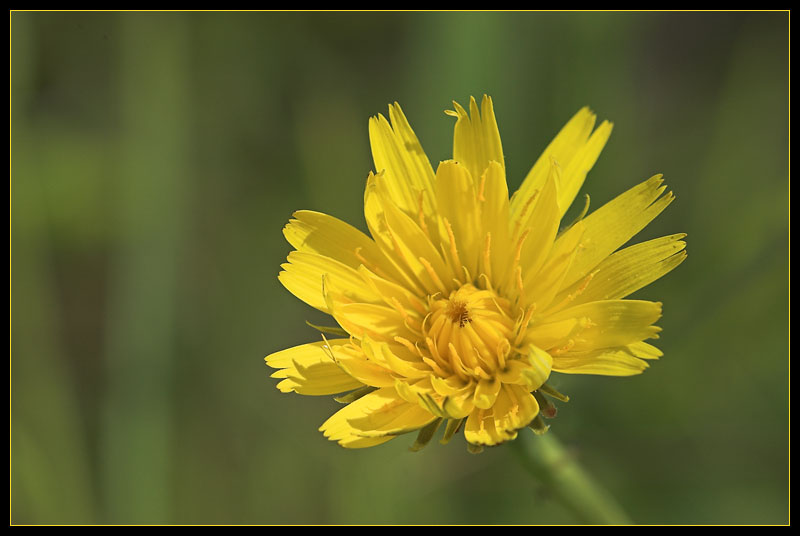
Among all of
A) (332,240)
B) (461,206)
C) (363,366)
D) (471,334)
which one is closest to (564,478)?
(471,334)

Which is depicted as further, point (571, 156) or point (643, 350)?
point (571, 156)

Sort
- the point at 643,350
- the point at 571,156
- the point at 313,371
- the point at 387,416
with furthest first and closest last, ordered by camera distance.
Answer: the point at 571,156 → the point at 313,371 → the point at 387,416 → the point at 643,350

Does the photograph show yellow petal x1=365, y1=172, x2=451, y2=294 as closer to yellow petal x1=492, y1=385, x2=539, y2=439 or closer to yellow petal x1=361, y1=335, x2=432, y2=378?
yellow petal x1=361, y1=335, x2=432, y2=378

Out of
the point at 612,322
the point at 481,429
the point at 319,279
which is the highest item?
the point at 319,279

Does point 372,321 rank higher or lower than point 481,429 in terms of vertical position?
higher

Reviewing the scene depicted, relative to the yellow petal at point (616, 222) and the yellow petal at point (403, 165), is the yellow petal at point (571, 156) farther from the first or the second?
the yellow petal at point (403, 165)

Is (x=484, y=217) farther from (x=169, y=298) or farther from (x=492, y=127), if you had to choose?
(x=169, y=298)

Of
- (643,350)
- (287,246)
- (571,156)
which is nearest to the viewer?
(643,350)

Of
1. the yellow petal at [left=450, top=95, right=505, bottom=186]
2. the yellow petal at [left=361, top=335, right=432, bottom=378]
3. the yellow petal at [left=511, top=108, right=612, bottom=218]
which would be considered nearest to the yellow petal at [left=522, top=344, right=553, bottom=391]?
the yellow petal at [left=361, top=335, right=432, bottom=378]

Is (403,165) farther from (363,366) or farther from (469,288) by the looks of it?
(363,366)
